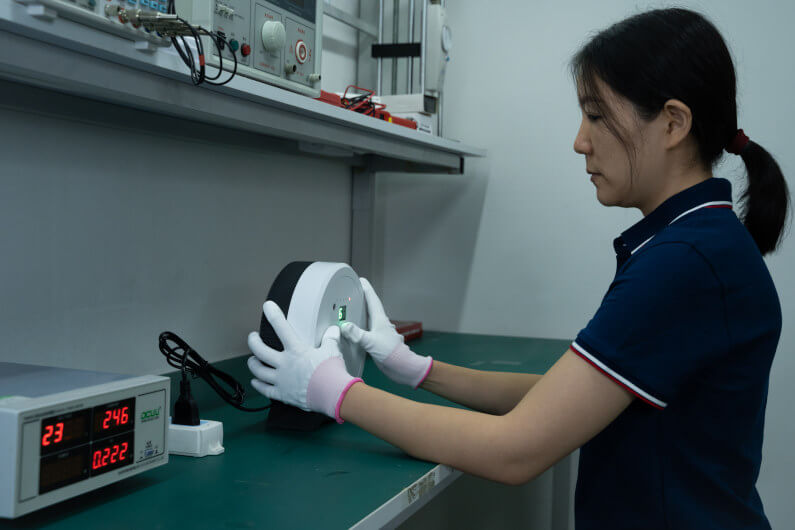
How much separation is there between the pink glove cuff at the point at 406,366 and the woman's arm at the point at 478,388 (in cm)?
2

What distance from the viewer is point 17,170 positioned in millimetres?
1271

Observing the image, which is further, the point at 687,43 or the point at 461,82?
the point at 461,82

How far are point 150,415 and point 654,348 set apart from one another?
64 cm

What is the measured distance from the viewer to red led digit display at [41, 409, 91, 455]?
745 millimetres

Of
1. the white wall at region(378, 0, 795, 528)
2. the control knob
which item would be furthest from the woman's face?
the white wall at region(378, 0, 795, 528)

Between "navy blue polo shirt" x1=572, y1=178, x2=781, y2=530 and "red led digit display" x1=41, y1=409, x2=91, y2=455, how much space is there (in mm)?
606

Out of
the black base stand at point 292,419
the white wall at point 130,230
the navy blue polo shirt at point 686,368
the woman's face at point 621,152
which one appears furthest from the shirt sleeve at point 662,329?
the white wall at point 130,230

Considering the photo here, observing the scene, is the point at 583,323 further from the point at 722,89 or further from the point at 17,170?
the point at 17,170

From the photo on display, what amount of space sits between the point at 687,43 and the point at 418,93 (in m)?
1.33

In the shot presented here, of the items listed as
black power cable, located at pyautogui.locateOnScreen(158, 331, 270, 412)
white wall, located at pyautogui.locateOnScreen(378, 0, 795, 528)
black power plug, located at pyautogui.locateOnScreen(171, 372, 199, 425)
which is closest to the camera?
black power plug, located at pyautogui.locateOnScreen(171, 372, 199, 425)

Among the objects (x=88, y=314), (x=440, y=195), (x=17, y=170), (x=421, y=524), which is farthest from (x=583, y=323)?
(x=17, y=170)

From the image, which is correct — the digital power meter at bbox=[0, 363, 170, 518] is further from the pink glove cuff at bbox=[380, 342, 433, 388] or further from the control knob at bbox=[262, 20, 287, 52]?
the control knob at bbox=[262, 20, 287, 52]

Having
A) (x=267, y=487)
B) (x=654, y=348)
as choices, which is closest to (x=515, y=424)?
(x=654, y=348)

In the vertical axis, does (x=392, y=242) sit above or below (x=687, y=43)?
below
